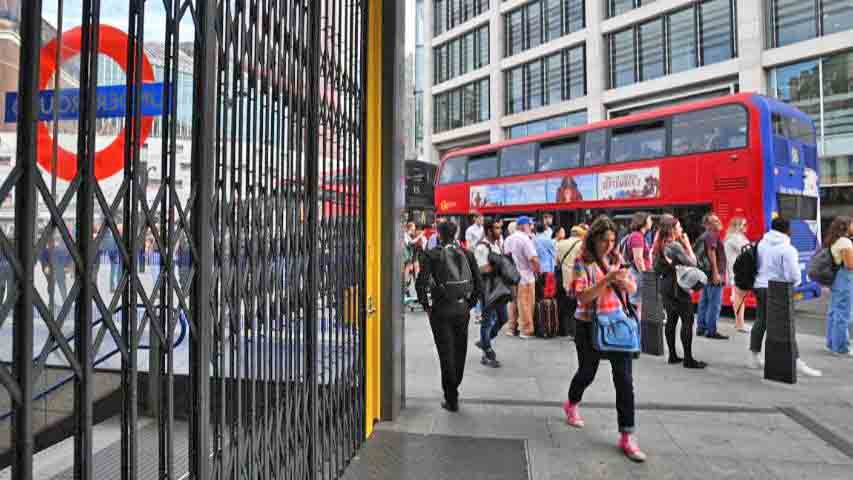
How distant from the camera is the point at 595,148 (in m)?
12.5

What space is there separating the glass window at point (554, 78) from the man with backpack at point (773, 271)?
21.9 m

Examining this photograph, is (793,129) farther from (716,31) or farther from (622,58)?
(622,58)

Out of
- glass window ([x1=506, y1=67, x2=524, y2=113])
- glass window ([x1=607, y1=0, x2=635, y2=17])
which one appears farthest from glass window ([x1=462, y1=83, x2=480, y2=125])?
glass window ([x1=607, y1=0, x2=635, y2=17])

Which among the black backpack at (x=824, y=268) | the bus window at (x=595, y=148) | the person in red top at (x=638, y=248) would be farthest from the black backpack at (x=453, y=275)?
the bus window at (x=595, y=148)

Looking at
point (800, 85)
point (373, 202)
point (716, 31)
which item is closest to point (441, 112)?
point (716, 31)

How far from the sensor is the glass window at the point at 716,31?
20.6 metres

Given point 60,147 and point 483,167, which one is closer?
point 60,147

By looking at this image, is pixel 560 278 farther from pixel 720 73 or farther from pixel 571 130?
pixel 720 73

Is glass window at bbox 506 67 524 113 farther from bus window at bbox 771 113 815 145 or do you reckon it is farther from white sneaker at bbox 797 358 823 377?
white sneaker at bbox 797 358 823 377

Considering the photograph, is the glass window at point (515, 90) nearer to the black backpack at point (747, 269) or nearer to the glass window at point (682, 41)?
the glass window at point (682, 41)

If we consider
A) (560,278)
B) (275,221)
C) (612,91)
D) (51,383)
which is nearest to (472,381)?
(560,278)

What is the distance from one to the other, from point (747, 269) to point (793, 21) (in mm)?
16801

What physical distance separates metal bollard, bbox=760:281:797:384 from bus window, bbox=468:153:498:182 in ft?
31.6

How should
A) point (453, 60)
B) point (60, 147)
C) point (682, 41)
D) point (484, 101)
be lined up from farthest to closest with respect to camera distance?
point (453, 60) < point (484, 101) < point (682, 41) < point (60, 147)
